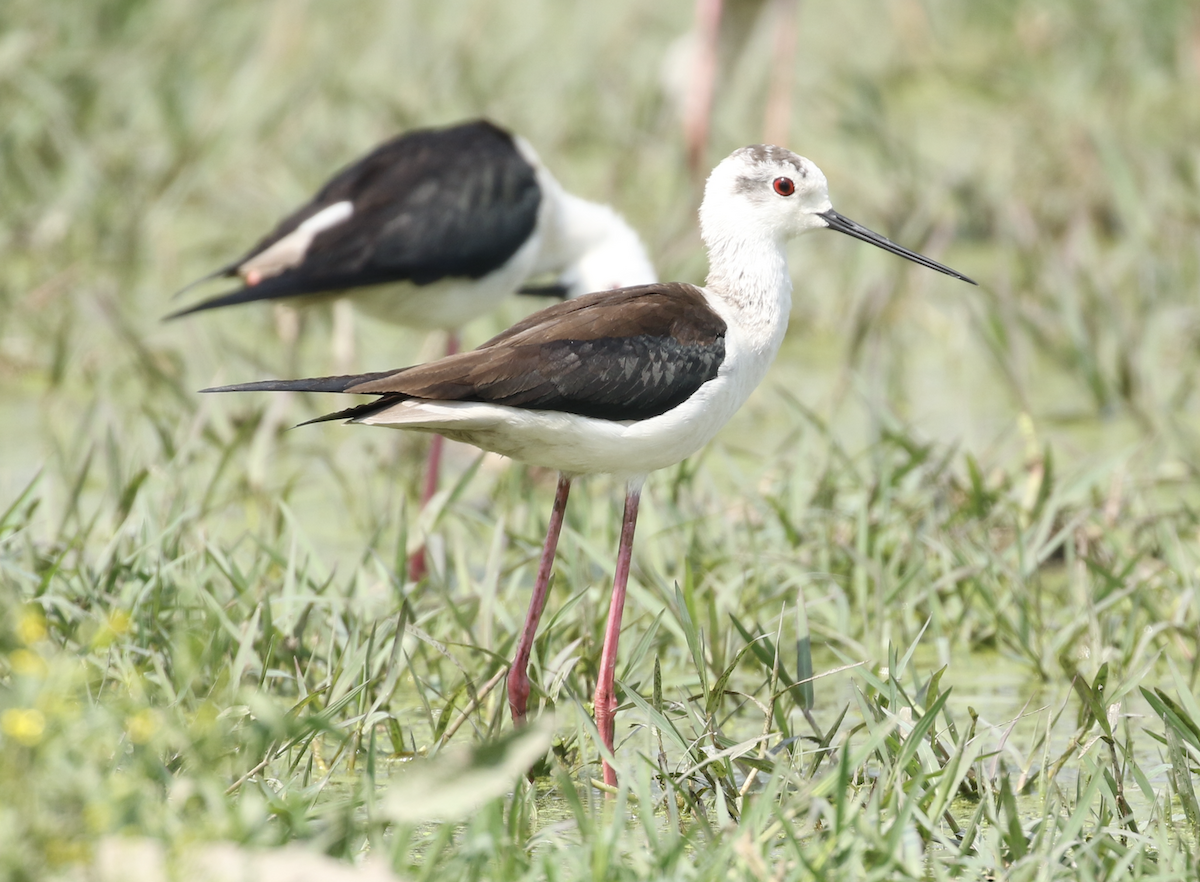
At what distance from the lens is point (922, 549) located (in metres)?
3.81

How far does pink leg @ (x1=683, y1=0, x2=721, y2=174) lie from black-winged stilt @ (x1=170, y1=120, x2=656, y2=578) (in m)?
2.14

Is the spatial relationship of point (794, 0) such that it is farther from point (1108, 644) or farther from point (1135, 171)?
point (1108, 644)

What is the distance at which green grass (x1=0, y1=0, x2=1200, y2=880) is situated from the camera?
8.21ft

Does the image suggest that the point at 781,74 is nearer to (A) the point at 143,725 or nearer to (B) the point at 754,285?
(B) the point at 754,285

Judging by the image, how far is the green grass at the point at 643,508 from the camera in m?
2.50

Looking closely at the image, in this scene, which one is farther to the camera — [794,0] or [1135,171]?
[794,0]

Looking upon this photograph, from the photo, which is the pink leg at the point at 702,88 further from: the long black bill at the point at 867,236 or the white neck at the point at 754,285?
the white neck at the point at 754,285

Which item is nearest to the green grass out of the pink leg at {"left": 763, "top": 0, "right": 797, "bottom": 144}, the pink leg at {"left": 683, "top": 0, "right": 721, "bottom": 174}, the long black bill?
the pink leg at {"left": 683, "top": 0, "right": 721, "bottom": 174}

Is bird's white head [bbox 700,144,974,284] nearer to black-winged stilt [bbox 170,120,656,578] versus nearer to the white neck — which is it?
the white neck

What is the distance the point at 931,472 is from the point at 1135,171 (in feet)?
8.89

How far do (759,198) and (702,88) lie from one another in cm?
418

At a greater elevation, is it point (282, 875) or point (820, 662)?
point (282, 875)

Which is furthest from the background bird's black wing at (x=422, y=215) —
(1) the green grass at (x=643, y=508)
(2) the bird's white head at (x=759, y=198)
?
(2) the bird's white head at (x=759, y=198)

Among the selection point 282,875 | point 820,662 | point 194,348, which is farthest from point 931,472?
point 282,875
